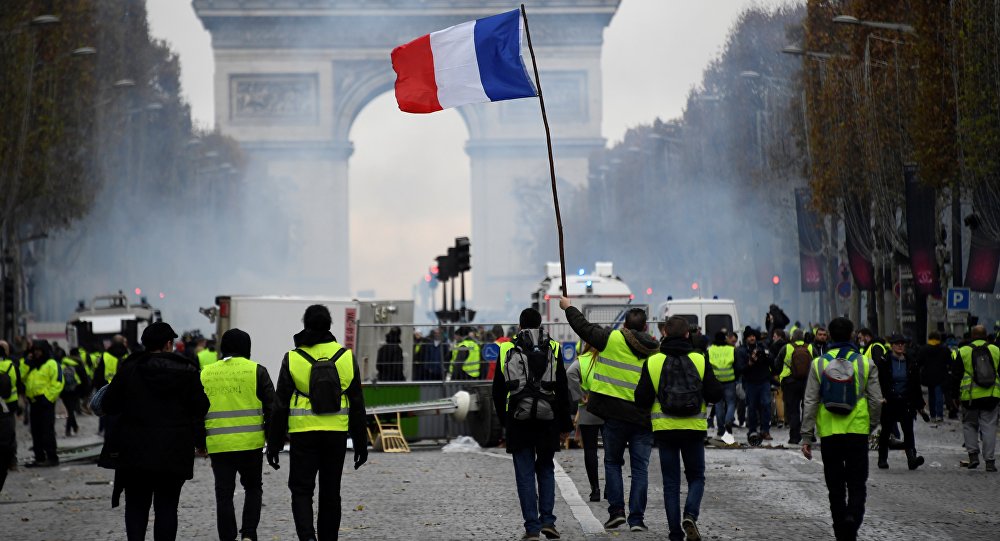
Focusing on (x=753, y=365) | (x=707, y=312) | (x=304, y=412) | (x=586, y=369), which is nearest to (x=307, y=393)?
(x=304, y=412)

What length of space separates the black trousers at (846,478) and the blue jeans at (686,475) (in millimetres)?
844

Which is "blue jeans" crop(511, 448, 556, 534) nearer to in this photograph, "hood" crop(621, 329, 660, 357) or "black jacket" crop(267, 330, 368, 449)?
"hood" crop(621, 329, 660, 357)

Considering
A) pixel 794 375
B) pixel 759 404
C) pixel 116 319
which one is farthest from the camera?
pixel 116 319

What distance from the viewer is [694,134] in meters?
62.2

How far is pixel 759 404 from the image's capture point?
2092 centimetres

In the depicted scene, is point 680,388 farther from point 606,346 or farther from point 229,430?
point 229,430

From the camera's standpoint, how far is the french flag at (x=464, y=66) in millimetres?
14266

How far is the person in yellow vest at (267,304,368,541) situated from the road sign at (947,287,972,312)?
60.6 feet

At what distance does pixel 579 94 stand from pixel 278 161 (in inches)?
589

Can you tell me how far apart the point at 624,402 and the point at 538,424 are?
628 millimetres

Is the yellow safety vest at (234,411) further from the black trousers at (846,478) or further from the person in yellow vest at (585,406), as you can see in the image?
the black trousers at (846,478)

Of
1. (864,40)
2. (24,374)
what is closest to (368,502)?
(24,374)

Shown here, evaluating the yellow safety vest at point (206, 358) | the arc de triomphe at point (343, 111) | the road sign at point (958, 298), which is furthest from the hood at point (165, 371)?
the arc de triomphe at point (343, 111)

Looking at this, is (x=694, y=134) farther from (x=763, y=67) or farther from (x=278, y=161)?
(x=278, y=161)
